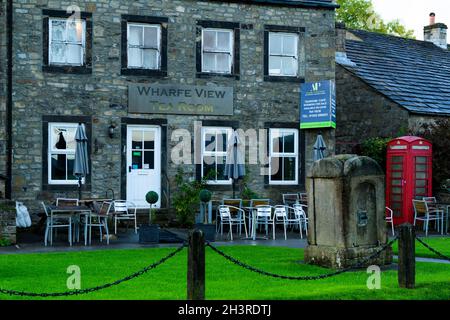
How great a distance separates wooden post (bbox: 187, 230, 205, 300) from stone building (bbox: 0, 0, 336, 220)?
36.3 ft

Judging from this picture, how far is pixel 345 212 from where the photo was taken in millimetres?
11594

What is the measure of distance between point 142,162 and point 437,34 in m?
17.9

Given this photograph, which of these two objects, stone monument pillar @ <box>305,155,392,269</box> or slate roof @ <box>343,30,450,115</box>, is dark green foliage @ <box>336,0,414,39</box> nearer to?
slate roof @ <box>343,30,450,115</box>

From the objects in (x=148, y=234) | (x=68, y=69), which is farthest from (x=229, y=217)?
(x=68, y=69)

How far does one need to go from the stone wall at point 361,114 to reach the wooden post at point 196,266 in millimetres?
15008

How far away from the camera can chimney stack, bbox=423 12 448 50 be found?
3203 cm

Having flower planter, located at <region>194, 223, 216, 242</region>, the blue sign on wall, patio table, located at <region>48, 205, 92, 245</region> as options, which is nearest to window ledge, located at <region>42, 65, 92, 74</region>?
patio table, located at <region>48, 205, 92, 245</region>

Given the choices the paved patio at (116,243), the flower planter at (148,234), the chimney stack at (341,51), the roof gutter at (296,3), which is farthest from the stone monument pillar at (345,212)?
the chimney stack at (341,51)

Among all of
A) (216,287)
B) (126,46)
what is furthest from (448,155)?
(216,287)

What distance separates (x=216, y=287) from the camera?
950 centimetres

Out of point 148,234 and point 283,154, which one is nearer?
point 148,234

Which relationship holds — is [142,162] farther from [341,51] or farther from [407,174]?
[341,51]

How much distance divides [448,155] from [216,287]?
42.2 feet

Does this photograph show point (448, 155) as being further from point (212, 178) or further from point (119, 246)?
point (119, 246)
